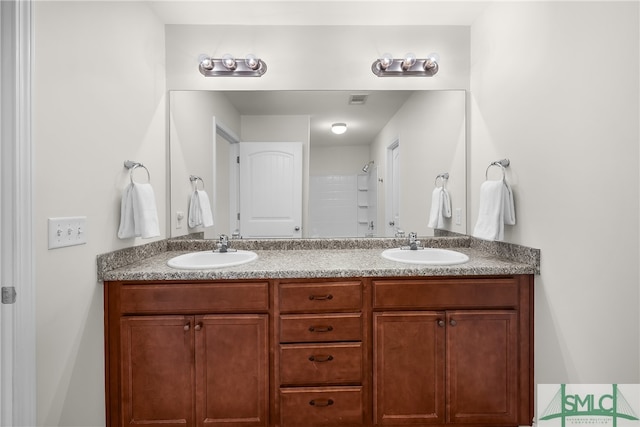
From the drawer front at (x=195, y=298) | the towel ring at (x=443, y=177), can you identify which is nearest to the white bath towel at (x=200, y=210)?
the drawer front at (x=195, y=298)

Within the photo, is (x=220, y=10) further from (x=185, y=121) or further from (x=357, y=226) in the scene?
(x=357, y=226)

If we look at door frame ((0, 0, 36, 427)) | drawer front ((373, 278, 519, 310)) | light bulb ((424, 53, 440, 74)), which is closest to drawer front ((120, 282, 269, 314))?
door frame ((0, 0, 36, 427))

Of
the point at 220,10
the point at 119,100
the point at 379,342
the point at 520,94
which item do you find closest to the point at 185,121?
the point at 119,100

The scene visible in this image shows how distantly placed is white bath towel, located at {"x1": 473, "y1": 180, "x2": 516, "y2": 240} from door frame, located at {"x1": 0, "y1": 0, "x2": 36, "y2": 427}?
6.44 ft

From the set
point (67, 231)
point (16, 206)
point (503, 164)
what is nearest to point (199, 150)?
point (67, 231)

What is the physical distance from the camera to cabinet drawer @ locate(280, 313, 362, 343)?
1587mm

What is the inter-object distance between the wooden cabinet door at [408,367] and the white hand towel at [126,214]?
1.28m

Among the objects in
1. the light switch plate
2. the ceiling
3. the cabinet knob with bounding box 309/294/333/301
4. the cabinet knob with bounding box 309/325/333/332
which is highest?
the ceiling

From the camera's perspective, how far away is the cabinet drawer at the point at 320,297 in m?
1.59

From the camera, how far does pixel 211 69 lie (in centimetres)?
212

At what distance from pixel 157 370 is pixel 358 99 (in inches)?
74.3

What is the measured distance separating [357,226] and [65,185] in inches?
60.8

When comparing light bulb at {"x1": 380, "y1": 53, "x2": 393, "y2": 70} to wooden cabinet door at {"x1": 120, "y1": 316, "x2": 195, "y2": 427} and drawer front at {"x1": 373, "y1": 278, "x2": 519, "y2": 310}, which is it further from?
wooden cabinet door at {"x1": 120, "y1": 316, "x2": 195, "y2": 427}

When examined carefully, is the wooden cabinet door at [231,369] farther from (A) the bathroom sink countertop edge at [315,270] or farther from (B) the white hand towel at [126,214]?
(B) the white hand towel at [126,214]
